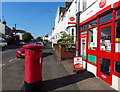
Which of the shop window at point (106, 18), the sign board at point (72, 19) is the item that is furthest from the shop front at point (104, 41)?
the sign board at point (72, 19)

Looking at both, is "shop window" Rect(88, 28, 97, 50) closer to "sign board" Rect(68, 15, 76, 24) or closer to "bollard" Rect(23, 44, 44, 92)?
"sign board" Rect(68, 15, 76, 24)

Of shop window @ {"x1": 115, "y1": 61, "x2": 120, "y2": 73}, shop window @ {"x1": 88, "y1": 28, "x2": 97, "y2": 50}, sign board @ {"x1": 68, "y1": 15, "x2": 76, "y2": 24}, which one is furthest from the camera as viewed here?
sign board @ {"x1": 68, "y1": 15, "x2": 76, "y2": 24}

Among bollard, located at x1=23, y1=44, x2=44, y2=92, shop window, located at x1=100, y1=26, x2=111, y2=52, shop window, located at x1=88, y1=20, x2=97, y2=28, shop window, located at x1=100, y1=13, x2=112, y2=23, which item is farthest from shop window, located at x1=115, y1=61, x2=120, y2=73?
bollard, located at x1=23, y1=44, x2=44, y2=92

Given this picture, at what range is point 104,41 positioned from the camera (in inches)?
211

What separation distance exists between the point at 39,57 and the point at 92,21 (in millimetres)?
3917

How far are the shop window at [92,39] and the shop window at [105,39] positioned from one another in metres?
0.62

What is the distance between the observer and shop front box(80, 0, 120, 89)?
4527 mm

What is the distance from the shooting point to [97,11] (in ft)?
19.3

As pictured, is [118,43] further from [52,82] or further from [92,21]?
[52,82]

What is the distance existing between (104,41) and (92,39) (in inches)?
51.9

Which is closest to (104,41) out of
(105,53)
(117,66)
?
(105,53)

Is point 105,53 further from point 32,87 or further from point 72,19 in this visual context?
point 72,19

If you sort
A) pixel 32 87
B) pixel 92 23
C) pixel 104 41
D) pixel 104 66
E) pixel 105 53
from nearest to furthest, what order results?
pixel 32 87, pixel 105 53, pixel 104 41, pixel 104 66, pixel 92 23

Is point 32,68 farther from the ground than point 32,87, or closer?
farther from the ground
